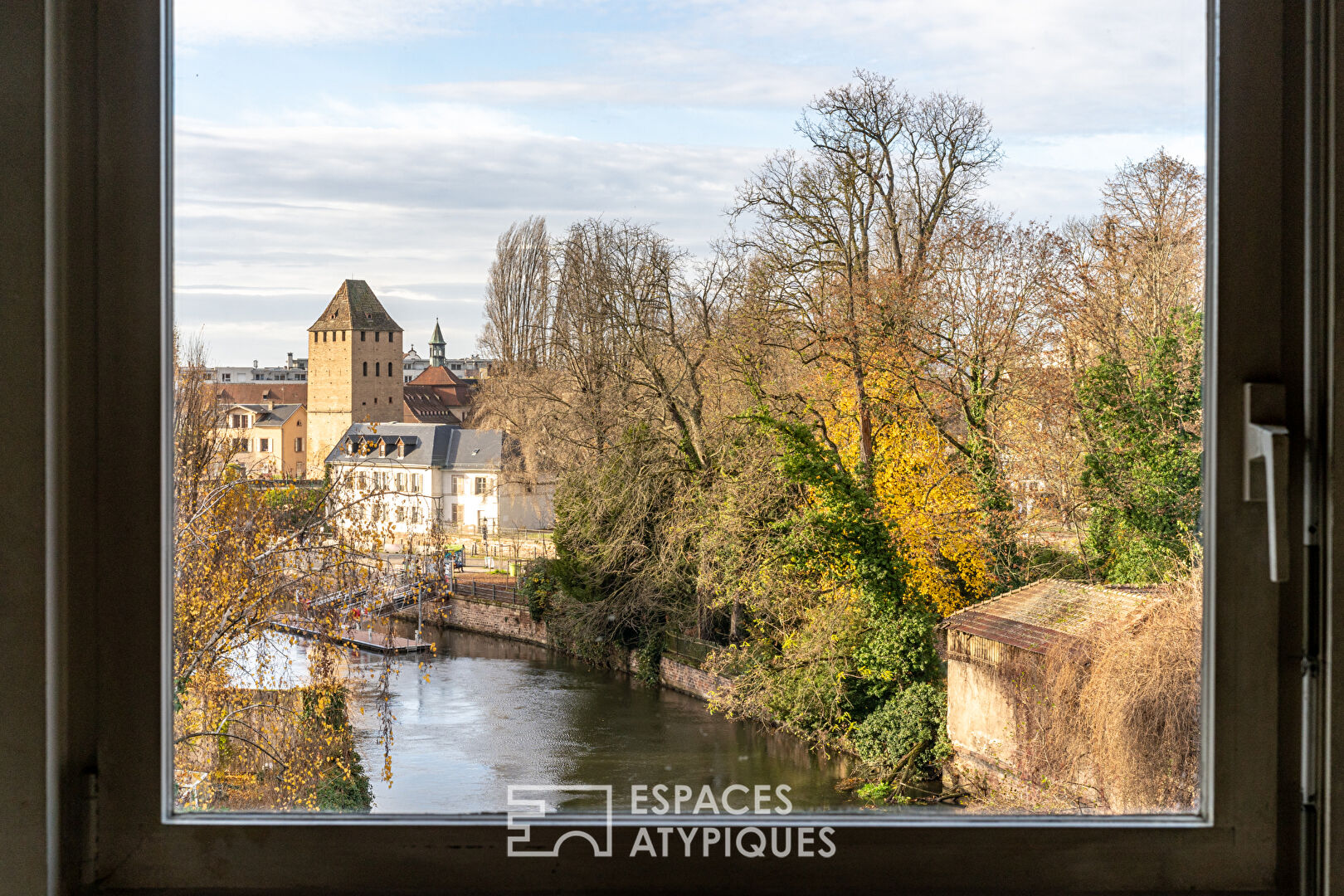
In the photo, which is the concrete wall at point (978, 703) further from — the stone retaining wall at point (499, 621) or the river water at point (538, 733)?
the stone retaining wall at point (499, 621)

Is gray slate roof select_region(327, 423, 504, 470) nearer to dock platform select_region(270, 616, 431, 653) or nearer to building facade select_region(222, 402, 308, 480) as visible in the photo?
building facade select_region(222, 402, 308, 480)

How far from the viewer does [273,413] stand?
1310 mm

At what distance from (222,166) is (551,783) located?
0.76m

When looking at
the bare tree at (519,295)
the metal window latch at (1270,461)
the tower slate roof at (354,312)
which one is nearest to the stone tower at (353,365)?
the tower slate roof at (354,312)

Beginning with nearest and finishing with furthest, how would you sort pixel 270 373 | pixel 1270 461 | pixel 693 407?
pixel 1270 461, pixel 270 373, pixel 693 407

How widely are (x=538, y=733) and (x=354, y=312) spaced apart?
31.3 inches

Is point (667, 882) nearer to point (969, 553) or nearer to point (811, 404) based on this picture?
point (969, 553)

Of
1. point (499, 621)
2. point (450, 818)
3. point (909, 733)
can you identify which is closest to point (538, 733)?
point (499, 621)

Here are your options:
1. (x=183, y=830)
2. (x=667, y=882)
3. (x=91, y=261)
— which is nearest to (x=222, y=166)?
(x=91, y=261)

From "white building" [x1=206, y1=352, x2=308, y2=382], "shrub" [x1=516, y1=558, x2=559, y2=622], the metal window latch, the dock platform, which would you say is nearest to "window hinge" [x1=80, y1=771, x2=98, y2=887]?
"white building" [x1=206, y1=352, x2=308, y2=382]

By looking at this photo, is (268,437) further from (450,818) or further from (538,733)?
(450,818)

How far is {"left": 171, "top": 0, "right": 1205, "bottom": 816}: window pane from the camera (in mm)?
1068

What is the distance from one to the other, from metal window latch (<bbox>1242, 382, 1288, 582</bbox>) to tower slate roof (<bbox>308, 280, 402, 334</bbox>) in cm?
92

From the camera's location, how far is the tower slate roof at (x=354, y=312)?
118 centimetres
